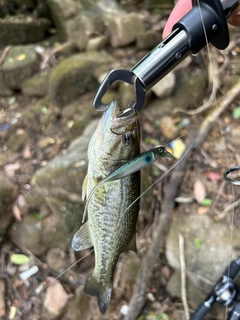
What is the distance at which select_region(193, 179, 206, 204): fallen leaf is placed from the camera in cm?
246

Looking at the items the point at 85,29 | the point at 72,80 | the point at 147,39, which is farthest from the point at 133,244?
the point at 85,29

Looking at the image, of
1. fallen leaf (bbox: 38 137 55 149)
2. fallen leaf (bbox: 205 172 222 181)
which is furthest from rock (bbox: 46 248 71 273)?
fallen leaf (bbox: 205 172 222 181)

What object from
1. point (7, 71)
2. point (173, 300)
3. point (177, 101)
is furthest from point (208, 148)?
point (7, 71)

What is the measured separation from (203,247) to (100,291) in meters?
1.06

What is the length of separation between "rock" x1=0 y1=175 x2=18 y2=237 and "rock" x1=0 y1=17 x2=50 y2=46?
239 centimetres

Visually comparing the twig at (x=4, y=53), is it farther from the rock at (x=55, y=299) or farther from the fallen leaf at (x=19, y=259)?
the rock at (x=55, y=299)

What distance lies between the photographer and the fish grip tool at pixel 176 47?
0.99 m

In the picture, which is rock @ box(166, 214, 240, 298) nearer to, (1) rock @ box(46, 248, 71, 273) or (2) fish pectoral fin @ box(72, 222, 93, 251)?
(1) rock @ box(46, 248, 71, 273)

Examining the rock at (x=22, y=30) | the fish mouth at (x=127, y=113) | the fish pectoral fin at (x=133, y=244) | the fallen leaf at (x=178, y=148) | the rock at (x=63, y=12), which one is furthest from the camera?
the rock at (x=63, y=12)

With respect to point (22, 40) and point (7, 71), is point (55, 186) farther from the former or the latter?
point (22, 40)

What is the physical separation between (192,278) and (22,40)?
3730 millimetres

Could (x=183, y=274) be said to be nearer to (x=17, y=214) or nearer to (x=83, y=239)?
(x=83, y=239)

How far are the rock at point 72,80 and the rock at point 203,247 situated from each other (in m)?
1.87

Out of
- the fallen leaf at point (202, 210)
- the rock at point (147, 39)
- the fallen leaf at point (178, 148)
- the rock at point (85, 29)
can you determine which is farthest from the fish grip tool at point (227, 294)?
the rock at point (85, 29)
